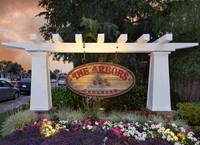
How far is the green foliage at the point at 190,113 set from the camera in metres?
6.05

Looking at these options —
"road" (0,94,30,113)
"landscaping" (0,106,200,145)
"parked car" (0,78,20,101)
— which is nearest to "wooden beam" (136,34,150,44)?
"landscaping" (0,106,200,145)

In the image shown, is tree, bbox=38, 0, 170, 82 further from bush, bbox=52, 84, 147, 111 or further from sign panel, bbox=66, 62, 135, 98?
sign panel, bbox=66, 62, 135, 98

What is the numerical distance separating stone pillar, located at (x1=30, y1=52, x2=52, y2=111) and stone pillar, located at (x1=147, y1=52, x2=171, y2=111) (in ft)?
10.4

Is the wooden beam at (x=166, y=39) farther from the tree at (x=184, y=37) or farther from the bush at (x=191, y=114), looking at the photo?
the tree at (x=184, y=37)

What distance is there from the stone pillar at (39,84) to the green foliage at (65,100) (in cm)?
133

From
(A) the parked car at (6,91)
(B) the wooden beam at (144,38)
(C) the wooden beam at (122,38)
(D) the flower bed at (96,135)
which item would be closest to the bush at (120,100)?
(B) the wooden beam at (144,38)

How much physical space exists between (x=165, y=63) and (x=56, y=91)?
4158 mm

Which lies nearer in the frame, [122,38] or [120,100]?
[122,38]

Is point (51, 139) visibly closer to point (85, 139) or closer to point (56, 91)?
point (85, 139)

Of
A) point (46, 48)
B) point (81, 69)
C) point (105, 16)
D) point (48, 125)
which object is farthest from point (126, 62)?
point (48, 125)

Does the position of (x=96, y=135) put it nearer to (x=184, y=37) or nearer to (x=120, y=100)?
(x=120, y=100)

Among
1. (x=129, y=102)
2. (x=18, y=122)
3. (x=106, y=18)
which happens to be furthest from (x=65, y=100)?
(x=106, y=18)

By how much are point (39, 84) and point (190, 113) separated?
435 cm

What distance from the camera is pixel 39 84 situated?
6500 mm
